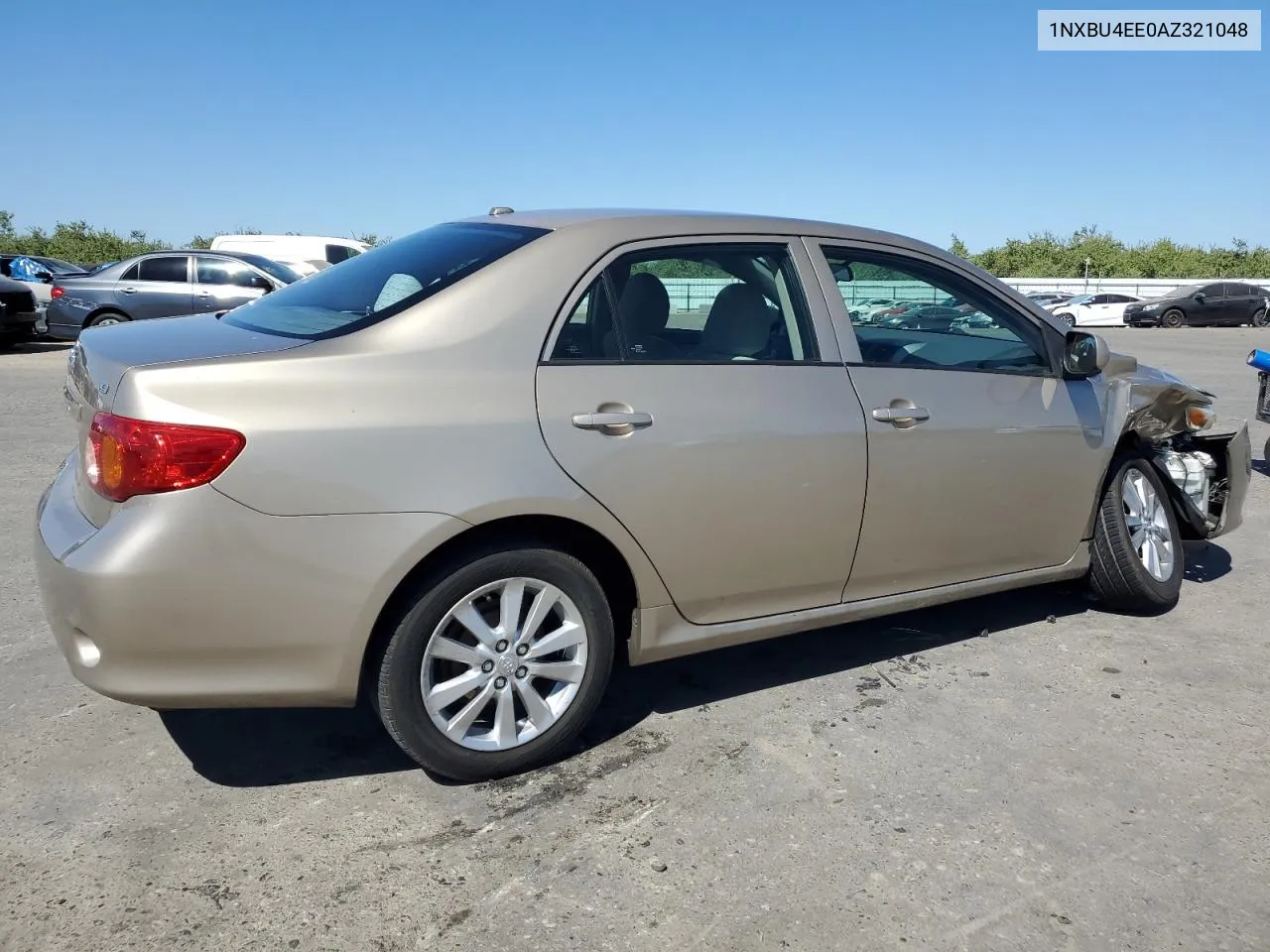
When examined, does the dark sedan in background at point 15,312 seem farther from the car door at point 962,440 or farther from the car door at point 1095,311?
the car door at point 1095,311

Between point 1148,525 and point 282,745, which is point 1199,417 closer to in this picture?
point 1148,525

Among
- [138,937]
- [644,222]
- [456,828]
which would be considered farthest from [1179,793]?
[138,937]

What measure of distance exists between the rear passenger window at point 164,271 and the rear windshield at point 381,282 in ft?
45.0

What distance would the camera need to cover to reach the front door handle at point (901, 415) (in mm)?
3590

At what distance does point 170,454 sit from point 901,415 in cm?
231

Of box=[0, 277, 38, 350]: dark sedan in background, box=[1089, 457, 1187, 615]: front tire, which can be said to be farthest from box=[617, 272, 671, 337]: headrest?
box=[0, 277, 38, 350]: dark sedan in background

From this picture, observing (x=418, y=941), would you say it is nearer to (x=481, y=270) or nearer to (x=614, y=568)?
(x=614, y=568)

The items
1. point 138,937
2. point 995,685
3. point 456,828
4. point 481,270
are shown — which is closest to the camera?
point 138,937

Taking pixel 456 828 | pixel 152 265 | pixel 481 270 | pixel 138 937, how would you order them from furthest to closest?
1. pixel 152 265
2. pixel 481 270
3. pixel 456 828
4. pixel 138 937


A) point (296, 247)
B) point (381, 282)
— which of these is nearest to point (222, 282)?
point (296, 247)

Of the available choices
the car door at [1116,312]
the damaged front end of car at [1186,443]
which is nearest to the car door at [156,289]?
the damaged front end of car at [1186,443]

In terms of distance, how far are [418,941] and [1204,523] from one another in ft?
13.6

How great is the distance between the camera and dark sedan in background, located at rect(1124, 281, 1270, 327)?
112ft

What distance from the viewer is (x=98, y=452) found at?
8.91ft
